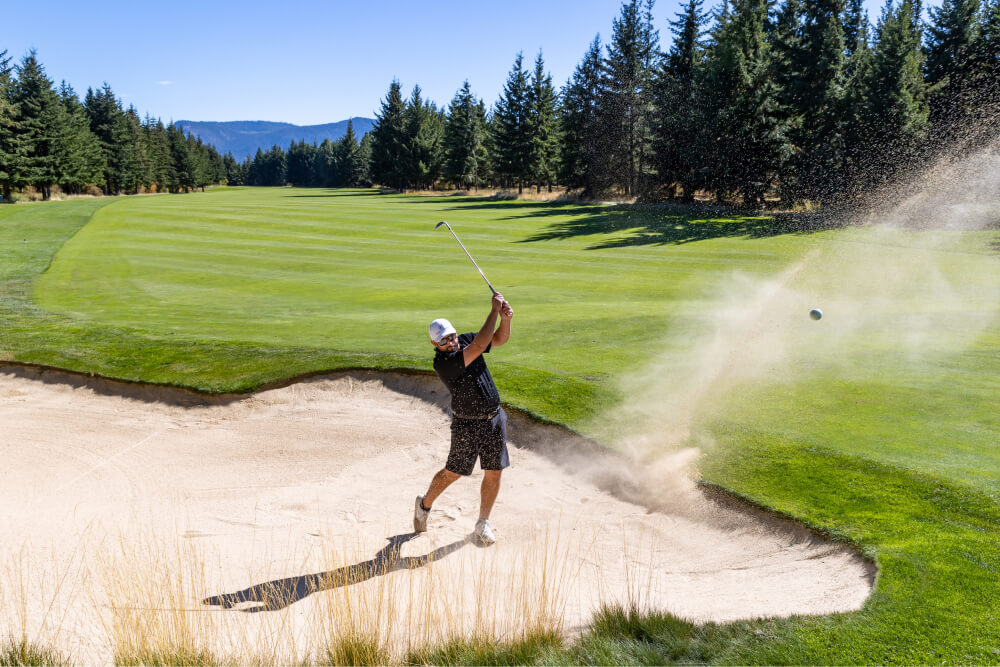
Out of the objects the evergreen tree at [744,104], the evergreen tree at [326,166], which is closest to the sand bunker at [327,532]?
the evergreen tree at [744,104]

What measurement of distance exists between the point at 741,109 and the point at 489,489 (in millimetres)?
→ 39166

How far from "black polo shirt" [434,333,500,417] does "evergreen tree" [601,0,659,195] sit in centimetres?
5038

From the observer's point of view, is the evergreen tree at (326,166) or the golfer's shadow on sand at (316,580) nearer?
the golfer's shadow on sand at (316,580)

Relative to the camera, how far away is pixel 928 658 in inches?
159

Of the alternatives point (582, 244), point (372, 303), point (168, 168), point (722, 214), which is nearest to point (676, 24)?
point (722, 214)

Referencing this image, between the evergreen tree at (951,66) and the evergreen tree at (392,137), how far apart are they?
6829cm

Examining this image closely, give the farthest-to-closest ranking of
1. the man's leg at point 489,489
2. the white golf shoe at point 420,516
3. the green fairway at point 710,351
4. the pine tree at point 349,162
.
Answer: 1. the pine tree at point 349,162
2. the white golf shoe at point 420,516
3. the man's leg at point 489,489
4. the green fairway at point 710,351

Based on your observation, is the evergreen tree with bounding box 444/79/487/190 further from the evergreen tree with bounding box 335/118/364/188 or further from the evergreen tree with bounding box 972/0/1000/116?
the evergreen tree with bounding box 972/0/1000/116

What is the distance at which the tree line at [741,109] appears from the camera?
3603 cm

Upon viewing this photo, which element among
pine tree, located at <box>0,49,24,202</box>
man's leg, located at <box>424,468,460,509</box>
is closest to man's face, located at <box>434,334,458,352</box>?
man's leg, located at <box>424,468,460,509</box>

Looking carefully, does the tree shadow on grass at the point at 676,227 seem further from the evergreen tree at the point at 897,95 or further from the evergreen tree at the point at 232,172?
the evergreen tree at the point at 232,172

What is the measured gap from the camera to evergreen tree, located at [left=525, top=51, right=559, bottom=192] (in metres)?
69.5

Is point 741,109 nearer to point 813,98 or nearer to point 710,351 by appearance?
point 813,98

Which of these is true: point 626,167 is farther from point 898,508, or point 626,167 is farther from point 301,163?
point 301,163
